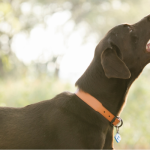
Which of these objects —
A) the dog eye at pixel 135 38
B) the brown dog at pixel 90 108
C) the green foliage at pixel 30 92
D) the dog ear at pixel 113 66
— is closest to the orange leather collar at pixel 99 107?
the brown dog at pixel 90 108

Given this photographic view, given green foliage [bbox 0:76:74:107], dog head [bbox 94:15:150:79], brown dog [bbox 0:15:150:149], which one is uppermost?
dog head [bbox 94:15:150:79]

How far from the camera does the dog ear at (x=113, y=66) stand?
274 cm

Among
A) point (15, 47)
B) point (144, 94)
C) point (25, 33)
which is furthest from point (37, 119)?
point (25, 33)

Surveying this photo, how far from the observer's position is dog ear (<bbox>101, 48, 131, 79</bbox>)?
2.74 m

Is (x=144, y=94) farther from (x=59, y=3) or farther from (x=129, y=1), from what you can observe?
(x=59, y=3)

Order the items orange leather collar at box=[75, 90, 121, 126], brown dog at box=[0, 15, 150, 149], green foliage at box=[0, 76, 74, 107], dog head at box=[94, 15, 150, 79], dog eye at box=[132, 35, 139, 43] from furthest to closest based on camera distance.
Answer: green foliage at box=[0, 76, 74, 107] → dog eye at box=[132, 35, 139, 43] → dog head at box=[94, 15, 150, 79] → orange leather collar at box=[75, 90, 121, 126] → brown dog at box=[0, 15, 150, 149]

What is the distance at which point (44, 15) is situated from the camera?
18.5 metres

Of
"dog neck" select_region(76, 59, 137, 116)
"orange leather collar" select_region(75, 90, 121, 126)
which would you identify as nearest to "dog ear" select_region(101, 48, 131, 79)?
"dog neck" select_region(76, 59, 137, 116)

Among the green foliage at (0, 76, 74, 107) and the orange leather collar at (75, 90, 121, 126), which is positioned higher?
the orange leather collar at (75, 90, 121, 126)

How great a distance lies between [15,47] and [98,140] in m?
14.6

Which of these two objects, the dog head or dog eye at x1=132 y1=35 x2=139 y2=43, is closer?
the dog head

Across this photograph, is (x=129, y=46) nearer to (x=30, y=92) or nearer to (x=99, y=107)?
(x=99, y=107)

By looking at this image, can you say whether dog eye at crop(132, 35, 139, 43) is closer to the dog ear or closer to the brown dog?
the brown dog

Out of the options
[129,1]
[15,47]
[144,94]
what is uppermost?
[129,1]
